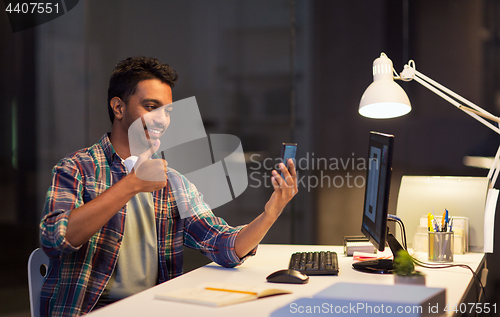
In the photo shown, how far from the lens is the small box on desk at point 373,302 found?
748 mm

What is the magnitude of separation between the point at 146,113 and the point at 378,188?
816 millimetres

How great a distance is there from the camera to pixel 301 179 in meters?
2.25

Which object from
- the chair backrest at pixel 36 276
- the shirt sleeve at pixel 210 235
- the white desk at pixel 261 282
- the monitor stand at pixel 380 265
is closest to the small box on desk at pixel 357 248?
the white desk at pixel 261 282

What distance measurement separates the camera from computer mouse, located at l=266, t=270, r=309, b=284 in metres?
1.09

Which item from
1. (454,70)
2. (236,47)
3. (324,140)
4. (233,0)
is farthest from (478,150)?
(233,0)

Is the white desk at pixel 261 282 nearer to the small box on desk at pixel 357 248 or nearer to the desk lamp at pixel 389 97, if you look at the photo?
the small box on desk at pixel 357 248

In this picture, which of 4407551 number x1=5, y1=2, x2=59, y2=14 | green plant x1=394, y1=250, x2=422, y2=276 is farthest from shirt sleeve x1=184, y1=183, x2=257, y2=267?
4407551 number x1=5, y1=2, x2=59, y2=14

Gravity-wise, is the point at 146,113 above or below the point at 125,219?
above

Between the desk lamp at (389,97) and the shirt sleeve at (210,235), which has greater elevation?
the desk lamp at (389,97)

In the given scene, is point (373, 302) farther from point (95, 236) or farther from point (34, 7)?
point (34, 7)

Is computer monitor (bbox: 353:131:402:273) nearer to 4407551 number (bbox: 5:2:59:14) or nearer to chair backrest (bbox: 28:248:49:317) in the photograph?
chair backrest (bbox: 28:248:49:317)

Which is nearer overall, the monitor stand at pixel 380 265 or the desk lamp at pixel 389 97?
the monitor stand at pixel 380 265

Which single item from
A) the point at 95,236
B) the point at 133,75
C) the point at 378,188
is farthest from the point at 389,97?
the point at 95,236

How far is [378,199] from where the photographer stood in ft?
3.97
